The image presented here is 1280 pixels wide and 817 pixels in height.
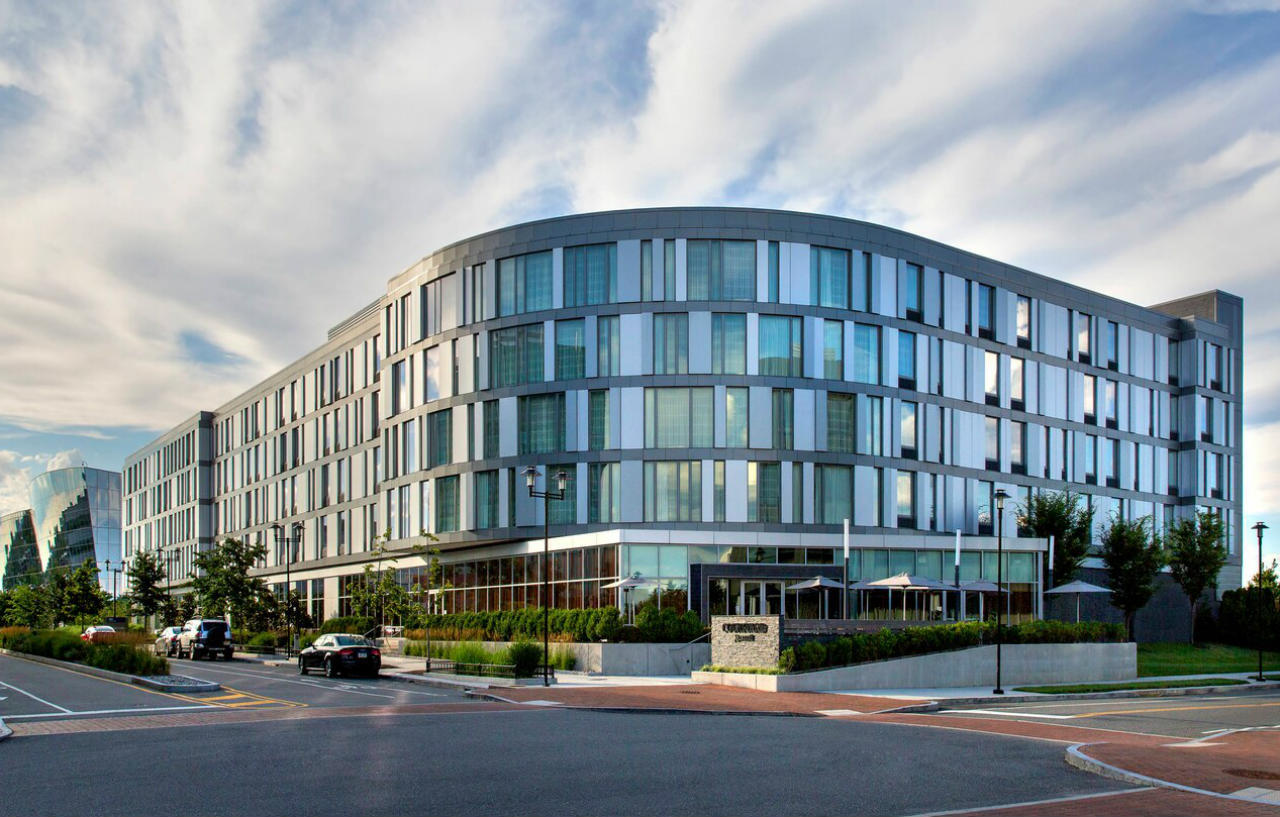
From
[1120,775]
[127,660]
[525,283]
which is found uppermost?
[525,283]

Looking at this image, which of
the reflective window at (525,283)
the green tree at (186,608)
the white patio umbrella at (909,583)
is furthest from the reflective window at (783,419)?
the green tree at (186,608)

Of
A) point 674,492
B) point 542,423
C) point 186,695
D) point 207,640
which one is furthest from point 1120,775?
point 207,640

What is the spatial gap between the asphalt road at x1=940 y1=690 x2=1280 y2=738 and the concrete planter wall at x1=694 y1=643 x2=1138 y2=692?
14.7 feet

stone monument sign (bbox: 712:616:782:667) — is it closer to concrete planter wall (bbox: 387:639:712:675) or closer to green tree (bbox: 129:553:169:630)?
concrete planter wall (bbox: 387:639:712:675)

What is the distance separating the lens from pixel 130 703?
26.2m

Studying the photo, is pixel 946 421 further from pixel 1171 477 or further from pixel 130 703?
pixel 130 703

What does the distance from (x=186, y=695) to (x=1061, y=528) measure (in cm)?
4480

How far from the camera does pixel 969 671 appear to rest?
36125 millimetres

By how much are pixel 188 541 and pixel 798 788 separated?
353ft

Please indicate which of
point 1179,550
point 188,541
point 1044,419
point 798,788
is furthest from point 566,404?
point 188,541

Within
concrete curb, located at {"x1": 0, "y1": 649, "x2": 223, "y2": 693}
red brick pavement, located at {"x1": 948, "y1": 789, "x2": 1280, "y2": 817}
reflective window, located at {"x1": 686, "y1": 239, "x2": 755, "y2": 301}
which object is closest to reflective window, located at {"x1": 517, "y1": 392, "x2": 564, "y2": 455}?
reflective window, located at {"x1": 686, "y1": 239, "x2": 755, "y2": 301}

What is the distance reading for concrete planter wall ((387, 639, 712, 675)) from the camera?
39.5 metres

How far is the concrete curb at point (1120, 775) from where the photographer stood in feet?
45.0

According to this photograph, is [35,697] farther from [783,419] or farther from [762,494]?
[783,419]
